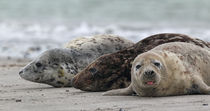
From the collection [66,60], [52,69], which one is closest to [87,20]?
[66,60]

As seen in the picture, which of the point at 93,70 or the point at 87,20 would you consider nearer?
the point at 93,70

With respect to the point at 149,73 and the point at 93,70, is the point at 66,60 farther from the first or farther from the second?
the point at 149,73

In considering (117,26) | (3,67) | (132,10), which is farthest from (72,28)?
(3,67)

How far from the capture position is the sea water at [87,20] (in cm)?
1605

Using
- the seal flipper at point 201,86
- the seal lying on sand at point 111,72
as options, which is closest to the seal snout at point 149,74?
the seal flipper at point 201,86

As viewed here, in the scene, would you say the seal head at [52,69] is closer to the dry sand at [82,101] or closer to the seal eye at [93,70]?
the dry sand at [82,101]

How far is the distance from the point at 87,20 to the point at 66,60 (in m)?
14.3

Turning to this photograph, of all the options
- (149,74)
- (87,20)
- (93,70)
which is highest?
(87,20)

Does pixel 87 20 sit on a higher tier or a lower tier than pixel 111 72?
higher

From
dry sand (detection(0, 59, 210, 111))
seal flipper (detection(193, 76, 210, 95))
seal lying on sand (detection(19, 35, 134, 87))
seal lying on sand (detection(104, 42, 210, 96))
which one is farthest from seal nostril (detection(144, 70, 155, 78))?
seal lying on sand (detection(19, 35, 134, 87))

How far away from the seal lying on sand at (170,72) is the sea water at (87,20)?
633 centimetres

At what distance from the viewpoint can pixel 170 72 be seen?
6066 millimetres

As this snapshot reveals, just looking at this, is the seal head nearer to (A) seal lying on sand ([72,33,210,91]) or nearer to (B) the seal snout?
(A) seal lying on sand ([72,33,210,91])

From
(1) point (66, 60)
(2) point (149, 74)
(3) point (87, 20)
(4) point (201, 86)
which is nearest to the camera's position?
(2) point (149, 74)
